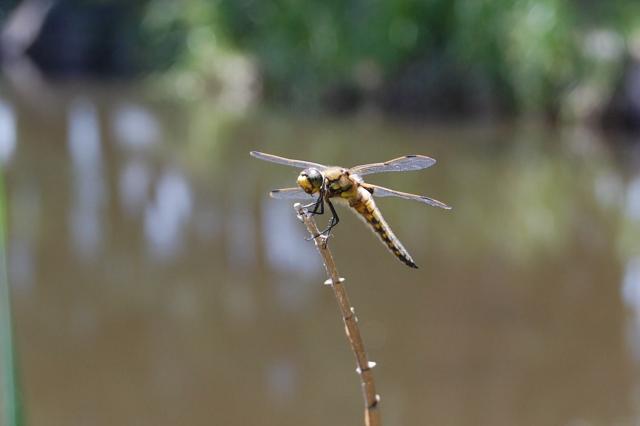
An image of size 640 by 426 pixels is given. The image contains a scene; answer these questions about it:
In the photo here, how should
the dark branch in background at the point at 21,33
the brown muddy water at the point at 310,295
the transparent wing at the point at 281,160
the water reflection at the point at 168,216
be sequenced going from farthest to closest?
the dark branch in background at the point at 21,33, the water reflection at the point at 168,216, the brown muddy water at the point at 310,295, the transparent wing at the point at 281,160

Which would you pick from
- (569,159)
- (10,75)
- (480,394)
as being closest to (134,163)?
(569,159)

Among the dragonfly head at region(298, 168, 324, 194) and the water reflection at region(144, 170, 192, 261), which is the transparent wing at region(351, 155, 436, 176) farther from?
the water reflection at region(144, 170, 192, 261)

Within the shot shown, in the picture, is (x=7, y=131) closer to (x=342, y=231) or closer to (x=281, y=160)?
(x=342, y=231)

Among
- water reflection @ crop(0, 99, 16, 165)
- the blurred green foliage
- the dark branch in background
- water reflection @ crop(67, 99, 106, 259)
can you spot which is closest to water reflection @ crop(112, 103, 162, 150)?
water reflection @ crop(67, 99, 106, 259)

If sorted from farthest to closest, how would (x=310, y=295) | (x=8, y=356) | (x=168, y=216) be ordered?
(x=168, y=216) < (x=310, y=295) < (x=8, y=356)

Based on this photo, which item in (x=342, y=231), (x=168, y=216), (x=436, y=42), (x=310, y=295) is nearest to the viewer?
(x=310, y=295)

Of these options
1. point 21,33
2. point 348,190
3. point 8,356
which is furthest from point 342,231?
point 21,33

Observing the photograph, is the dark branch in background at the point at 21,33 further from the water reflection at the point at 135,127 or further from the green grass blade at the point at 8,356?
the green grass blade at the point at 8,356

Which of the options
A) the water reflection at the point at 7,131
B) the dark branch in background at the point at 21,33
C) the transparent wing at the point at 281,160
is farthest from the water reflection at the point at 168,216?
the dark branch in background at the point at 21,33
